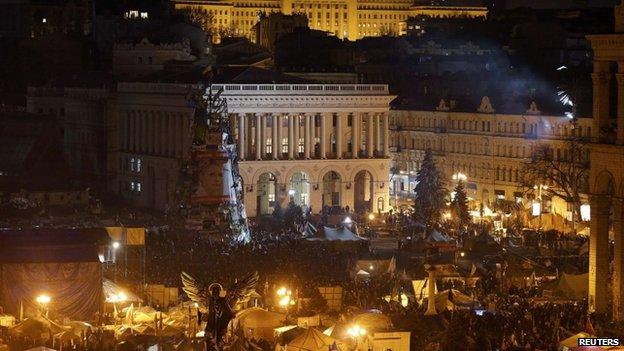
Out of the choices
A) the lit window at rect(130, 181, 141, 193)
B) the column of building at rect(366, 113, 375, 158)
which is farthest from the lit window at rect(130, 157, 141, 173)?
the column of building at rect(366, 113, 375, 158)

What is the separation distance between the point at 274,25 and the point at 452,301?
12552 cm

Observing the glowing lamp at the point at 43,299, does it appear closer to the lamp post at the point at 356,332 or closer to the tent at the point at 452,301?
the lamp post at the point at 356,332

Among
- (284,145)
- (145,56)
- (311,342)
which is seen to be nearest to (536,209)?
(284,145)

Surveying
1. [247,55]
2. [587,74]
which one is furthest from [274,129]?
[247,55]

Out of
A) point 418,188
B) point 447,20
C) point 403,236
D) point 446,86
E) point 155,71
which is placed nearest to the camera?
point 403,236

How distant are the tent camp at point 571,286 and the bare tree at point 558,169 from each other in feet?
83.6

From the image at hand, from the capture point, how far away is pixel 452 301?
55.5m

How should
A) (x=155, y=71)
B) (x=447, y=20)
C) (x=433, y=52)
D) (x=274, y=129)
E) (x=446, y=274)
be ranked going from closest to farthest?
1. (x=446, y=274)
2. (x=274, y=129)
3. (x=155, y=71)
4. (x=433, y=52)
5. (x=447, y=20)

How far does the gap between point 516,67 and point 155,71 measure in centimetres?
2308

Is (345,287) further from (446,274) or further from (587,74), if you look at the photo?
(587,74)

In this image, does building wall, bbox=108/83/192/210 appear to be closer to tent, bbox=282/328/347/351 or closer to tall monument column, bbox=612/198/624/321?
tall monument column, bbox=612/198/624/321

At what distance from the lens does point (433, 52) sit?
14575 centimetres

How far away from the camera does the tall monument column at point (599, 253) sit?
51.9 metres

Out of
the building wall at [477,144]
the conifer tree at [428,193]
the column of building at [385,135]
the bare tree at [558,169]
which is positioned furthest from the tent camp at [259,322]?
the column of building at [385,135]
